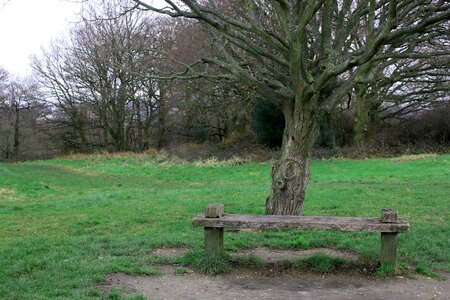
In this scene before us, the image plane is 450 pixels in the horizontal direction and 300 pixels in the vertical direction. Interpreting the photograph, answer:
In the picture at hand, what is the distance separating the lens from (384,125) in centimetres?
3575

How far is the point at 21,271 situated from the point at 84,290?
4.28ft

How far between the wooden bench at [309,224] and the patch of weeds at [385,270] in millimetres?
68

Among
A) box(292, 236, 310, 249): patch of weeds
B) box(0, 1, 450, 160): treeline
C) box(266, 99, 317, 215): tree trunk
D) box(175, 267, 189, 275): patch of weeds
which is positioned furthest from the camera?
box(0, 1, 450, 160): treeline

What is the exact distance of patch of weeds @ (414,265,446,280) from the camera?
20.1ft

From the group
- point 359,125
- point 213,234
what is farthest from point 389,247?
point 359,125

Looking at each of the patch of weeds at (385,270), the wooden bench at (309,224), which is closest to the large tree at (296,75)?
the wooden bench at (309,224)

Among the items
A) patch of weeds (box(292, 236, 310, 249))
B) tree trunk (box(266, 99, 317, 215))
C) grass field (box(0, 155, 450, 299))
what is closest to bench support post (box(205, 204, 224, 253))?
grass field (box(0, 155, 450, 299))

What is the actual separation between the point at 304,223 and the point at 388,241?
1.09 metres

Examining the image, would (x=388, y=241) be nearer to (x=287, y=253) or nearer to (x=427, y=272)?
(x=427, y=272)

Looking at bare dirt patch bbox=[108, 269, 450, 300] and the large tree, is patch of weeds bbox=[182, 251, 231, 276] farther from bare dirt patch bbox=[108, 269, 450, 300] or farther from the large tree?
the large tree

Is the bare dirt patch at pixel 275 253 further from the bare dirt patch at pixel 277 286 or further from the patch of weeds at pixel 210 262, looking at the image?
the bare dirt patch at pixel 277 286

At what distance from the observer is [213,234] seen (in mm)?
6484

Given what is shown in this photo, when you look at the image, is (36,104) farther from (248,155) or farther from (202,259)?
(202,259)

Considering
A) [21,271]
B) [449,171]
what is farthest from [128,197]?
[449,171]
